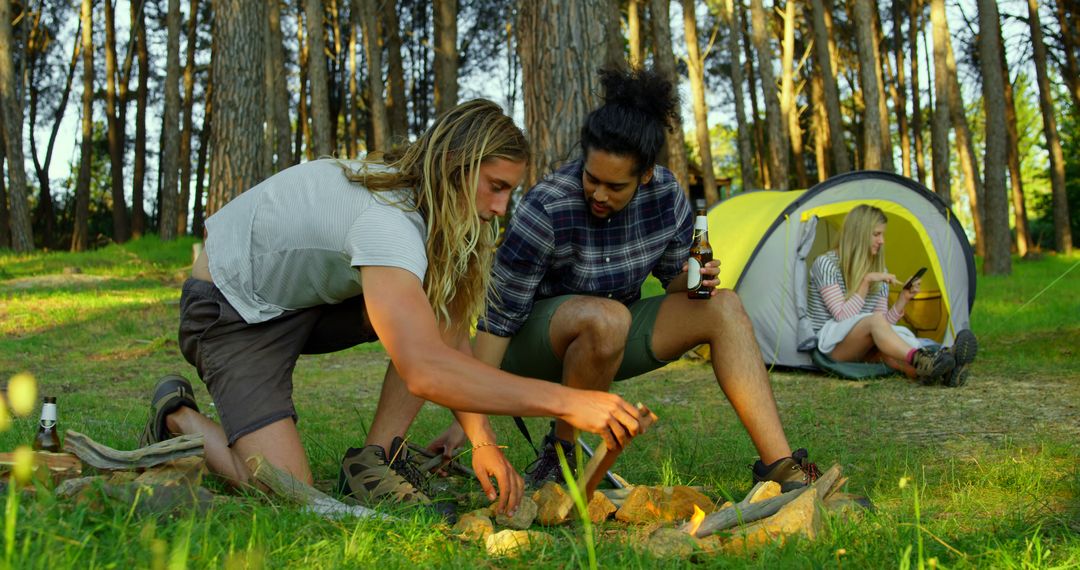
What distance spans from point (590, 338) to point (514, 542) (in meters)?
1.03

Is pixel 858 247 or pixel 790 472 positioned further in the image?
pixel 858 247

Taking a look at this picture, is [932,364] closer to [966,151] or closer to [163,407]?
[163,407]

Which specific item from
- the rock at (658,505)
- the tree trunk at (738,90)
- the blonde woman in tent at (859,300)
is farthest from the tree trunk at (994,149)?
the rock at (658,505)

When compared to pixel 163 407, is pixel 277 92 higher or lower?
higher

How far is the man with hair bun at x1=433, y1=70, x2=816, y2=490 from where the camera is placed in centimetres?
325

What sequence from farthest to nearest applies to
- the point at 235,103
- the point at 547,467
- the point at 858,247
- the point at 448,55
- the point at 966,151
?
the point at 966,151
the point at 448,55
the point at 235,103
the point at 858,247
the point at 547,467

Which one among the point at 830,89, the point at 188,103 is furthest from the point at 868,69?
the point at 188,103

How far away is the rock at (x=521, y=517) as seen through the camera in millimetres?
2645

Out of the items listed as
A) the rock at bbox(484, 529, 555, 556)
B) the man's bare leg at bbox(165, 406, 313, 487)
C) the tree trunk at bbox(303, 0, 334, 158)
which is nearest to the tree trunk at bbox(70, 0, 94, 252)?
the tree trunk at bbox(303, 0, 334, 158)

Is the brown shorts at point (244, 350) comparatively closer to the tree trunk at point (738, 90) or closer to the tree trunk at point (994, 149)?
the tree trunk at point (994, 149)

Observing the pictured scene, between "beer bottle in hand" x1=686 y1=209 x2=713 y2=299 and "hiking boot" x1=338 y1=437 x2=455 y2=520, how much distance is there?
1.08 metres

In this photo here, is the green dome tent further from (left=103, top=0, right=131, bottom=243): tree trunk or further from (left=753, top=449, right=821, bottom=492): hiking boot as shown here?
(left=103, top=0, right=131, bottom=243): tree trunk

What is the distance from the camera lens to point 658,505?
9.13 feet

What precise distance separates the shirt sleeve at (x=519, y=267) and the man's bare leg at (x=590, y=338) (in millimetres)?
165
